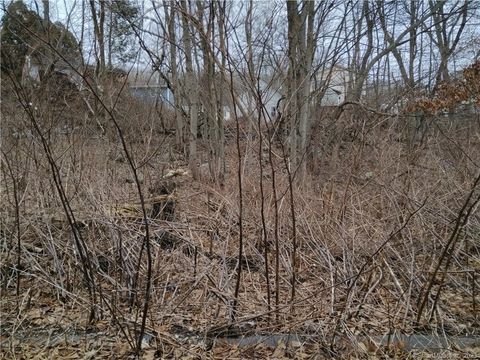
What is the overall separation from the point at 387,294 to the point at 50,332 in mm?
2827

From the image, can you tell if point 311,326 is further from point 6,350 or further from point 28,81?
point 28,81

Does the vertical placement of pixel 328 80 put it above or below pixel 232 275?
above

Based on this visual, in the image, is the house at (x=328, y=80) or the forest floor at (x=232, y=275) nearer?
the forest floor at (x=232, y=275)

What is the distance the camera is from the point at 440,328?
9.18 feet

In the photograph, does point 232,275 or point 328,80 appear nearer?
point 232,275

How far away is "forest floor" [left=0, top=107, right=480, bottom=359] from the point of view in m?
2.62

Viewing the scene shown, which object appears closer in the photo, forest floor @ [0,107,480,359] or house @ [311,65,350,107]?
forest floor @ [0,107,480,359]

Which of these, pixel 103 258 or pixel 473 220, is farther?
pixel 473 220

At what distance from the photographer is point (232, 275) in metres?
3.24

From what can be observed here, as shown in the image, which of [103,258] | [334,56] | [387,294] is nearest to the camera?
[387,294]

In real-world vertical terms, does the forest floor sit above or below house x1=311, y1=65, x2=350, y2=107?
below

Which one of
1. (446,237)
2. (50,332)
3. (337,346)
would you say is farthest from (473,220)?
(50,332)

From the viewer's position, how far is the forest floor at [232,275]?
8.61 ft

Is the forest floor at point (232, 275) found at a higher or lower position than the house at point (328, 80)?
lower
